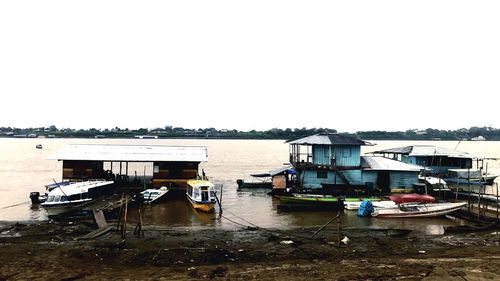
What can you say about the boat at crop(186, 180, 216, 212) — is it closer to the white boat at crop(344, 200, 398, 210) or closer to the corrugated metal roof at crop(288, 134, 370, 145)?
the white boat at crop(344, 200, 398, 210)

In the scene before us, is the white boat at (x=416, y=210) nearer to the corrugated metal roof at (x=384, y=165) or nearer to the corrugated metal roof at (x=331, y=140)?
the corrugated metal roof at (x=384, y=165)

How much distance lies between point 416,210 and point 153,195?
19354 mm

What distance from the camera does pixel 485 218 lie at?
26.8 m

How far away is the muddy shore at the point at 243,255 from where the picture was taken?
51.1 feet

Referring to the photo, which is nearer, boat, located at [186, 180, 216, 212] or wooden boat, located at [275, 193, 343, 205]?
boat, located at [186, 180, 216, 212]

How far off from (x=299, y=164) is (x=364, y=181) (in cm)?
577

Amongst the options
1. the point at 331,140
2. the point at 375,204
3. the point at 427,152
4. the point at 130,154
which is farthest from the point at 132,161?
the point at 427,152

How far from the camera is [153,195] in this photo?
→ 111ft

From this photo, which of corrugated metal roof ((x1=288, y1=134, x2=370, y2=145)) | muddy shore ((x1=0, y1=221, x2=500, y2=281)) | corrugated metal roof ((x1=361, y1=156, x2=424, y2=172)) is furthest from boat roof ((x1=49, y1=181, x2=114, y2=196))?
corrugated metal roof ((x1=361, y1=156, x2=424, y2=172))

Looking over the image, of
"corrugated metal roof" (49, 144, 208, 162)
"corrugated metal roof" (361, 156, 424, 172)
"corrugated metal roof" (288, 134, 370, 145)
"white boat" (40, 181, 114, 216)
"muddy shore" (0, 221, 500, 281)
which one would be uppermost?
"corrugated metal roof" (288, 134, 370, 145)

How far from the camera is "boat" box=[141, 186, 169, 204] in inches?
1302

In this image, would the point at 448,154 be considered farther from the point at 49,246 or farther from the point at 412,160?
the point at 49,246

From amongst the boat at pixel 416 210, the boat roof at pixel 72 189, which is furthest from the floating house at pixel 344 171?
the boat roof at pixel 72 189

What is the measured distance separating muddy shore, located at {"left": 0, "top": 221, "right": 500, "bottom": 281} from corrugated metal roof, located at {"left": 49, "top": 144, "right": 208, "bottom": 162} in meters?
13.1
